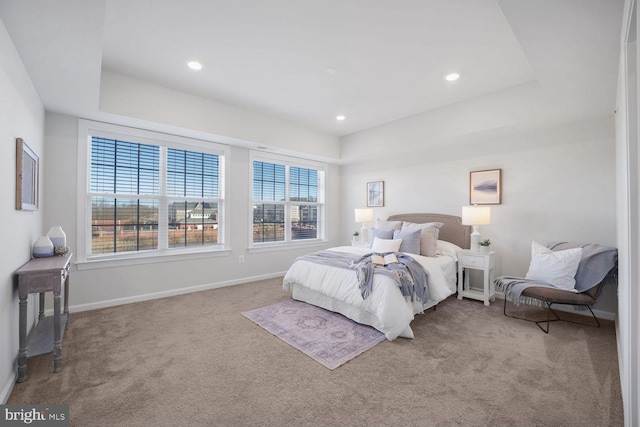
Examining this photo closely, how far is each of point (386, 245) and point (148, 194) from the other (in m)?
3.40

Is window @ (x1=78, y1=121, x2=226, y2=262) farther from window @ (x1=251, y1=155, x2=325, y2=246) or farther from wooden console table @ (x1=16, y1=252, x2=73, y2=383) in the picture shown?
wooden console table @ (x1=16, y1=252, x2=73, y2=383)

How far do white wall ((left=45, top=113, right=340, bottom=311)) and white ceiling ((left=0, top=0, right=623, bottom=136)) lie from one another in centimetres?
51

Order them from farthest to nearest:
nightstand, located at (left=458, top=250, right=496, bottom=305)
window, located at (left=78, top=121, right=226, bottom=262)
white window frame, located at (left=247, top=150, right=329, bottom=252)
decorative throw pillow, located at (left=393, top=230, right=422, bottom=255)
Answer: white window frame, located at (left=247, top=150, right=329, bottom=252), decorative throw pillow, located at (left=393, top=230, right=422, bottom=255), nightstand, located at (left=458, top=250, right=496, bottom=305), window, located at (left=78, top=121, right=226, bottom=262)

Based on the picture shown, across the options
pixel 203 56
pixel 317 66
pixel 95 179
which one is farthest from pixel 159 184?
pixel 317 66

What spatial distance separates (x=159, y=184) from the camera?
160 inches

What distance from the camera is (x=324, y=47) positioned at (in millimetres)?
2664

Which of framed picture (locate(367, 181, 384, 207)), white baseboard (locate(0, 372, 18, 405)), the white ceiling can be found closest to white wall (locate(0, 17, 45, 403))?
white baseboard (locate(0, 372, 18, 405))

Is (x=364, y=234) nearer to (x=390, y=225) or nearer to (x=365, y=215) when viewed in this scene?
(x=365, y=215)

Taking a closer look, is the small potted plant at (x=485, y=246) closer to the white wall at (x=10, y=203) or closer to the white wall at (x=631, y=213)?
the white wall at (x=631, y=213)

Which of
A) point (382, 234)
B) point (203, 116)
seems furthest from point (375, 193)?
point (203, 116)

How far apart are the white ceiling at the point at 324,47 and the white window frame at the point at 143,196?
41 centimetres

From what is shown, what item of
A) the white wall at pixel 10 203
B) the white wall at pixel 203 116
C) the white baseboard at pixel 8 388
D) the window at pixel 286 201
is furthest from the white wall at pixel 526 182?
the white baseboard at pixel 8 388

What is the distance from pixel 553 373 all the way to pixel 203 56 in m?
4.06

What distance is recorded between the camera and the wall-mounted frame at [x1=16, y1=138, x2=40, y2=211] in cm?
218
